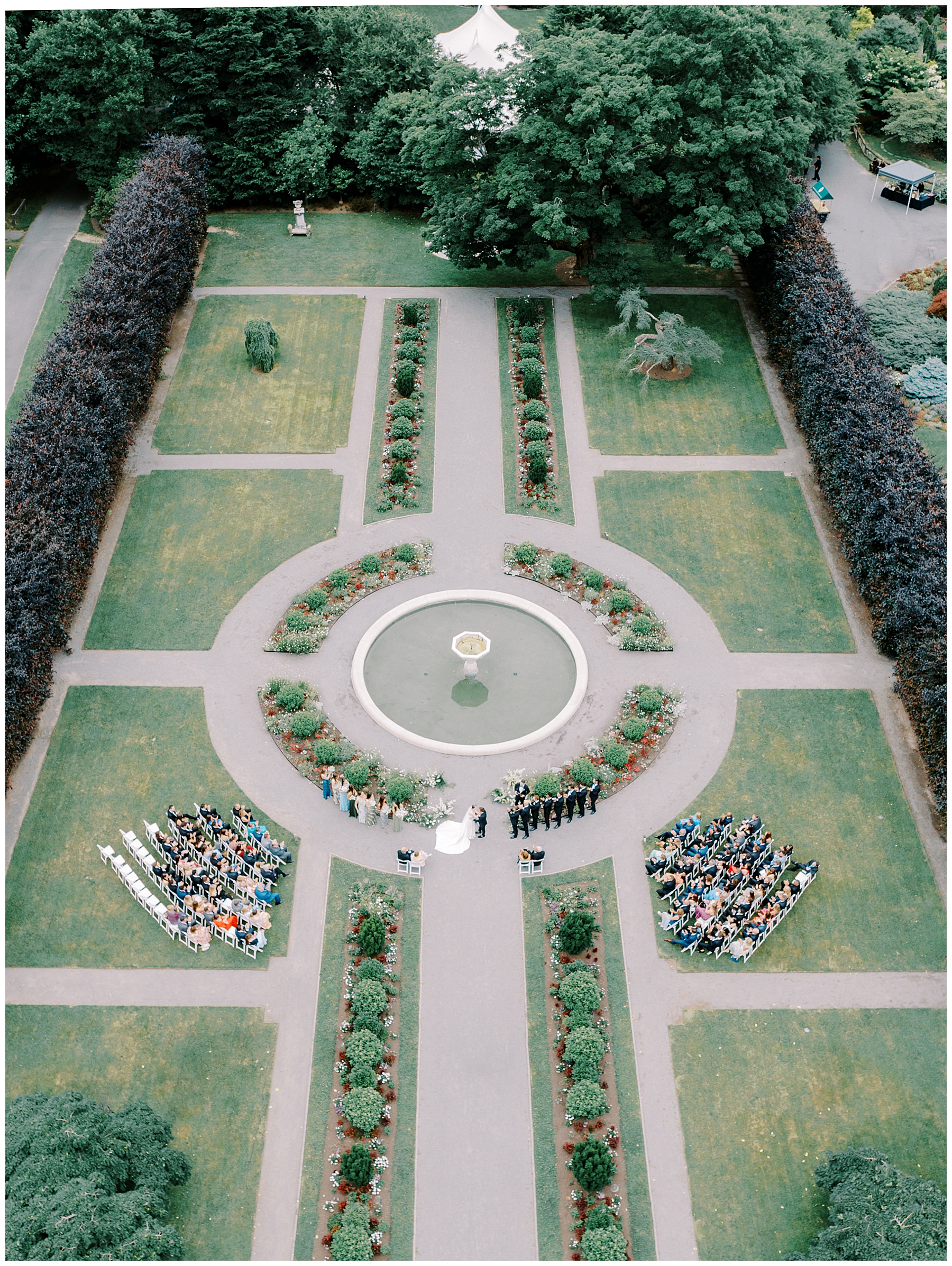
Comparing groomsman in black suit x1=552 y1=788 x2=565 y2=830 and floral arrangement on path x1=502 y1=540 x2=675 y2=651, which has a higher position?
floral arrangement on path x1=502 y1=540 x2=675 y2=651

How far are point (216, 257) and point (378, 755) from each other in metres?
31.3

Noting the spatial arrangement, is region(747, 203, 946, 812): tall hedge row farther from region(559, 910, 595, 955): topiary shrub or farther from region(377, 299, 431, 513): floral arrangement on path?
region(377, 299, 431, 513): floral arrangement on path

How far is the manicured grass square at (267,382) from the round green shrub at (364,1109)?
24872 millimetres

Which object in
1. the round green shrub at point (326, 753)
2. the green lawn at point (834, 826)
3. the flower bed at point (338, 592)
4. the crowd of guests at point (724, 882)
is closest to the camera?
the crowd of guests at point (724, 882)

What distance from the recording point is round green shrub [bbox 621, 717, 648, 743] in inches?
1271

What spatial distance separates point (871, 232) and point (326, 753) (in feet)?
132

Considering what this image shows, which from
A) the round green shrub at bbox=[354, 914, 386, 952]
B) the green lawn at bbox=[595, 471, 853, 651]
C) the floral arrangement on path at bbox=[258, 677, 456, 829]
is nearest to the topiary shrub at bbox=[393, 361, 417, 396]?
the green lawn at bbox=[595, 471, 853, 651]

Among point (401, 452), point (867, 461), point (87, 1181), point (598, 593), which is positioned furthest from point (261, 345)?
point (87, 1181)

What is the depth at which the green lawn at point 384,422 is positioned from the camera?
40.2 meters

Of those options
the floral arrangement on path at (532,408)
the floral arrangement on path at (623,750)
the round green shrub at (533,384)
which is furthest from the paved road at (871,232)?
the floral arrangement on path at (623,750)

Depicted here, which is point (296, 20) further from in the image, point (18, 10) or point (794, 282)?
point (794, 282)

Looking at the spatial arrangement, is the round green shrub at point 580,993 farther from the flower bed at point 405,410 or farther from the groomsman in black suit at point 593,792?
the flower bed at point 405,410

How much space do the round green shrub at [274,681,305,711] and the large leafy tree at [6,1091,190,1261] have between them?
40.5 feet

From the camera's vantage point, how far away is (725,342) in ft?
158
